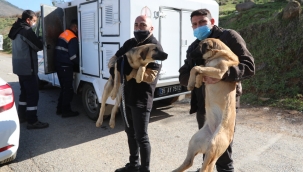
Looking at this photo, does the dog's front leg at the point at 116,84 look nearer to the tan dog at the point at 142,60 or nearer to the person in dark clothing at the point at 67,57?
the tan dog at the point at 142,60

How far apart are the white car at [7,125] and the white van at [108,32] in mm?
1657

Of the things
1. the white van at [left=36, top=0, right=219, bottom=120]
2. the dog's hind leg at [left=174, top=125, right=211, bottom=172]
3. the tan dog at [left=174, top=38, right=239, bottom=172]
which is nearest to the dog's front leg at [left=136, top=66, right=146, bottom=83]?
the tan dog at [left=174, top=38, right=239, bottom=172]

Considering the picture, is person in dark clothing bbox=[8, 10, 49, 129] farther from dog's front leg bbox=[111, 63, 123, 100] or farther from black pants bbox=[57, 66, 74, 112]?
dog's front leg bbox=[111, 63, 123, 100]

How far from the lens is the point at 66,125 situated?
16.4 feet

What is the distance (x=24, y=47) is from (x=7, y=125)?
189 centimetres

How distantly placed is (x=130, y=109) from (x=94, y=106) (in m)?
2.44

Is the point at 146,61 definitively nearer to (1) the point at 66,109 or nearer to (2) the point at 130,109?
(2) the point at 130,109

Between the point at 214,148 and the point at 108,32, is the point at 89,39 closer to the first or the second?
the point at 108,32

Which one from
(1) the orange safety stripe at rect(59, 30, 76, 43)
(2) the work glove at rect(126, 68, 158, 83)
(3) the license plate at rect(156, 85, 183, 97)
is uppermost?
(1) the orange safety stripe at rect(59, 30, 76, 43)

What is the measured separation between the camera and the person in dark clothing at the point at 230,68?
6.91 feet

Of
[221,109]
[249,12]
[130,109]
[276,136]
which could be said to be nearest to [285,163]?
[276,136]

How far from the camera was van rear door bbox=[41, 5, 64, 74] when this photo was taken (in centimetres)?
521

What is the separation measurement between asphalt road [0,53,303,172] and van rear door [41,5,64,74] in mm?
1178

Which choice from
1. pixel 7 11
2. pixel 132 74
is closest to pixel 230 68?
pixel 132 74
